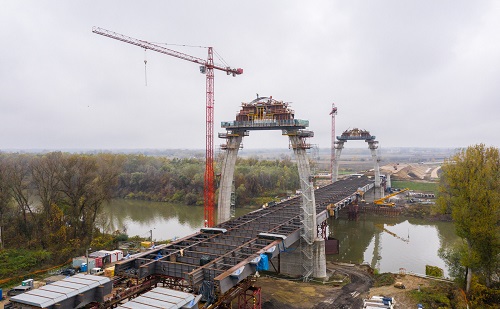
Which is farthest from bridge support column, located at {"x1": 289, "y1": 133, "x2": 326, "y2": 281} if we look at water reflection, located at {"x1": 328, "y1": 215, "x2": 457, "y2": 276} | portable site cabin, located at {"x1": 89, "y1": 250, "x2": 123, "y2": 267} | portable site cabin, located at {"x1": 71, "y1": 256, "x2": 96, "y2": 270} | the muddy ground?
portable site cabin, located at {"x1": 71, "y1": 256, "x2": 96, "y2": 270}

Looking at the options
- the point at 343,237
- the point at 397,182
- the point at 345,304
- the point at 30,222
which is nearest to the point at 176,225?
the point at 30,222

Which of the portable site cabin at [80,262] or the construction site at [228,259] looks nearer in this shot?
the construction site at [228,259]

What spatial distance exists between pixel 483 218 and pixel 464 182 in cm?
271

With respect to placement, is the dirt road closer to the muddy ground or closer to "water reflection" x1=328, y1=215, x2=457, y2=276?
the muddy ground

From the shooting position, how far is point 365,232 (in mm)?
54469

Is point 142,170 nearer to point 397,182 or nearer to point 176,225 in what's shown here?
point 176,225

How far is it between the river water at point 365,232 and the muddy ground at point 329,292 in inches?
335

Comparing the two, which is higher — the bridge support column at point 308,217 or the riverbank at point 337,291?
the bridge support column at point 308,217

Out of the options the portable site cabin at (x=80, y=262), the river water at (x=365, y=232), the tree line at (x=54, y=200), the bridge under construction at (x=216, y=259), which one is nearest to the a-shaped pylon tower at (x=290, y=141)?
the bridge under construction at (x=216, y=259)

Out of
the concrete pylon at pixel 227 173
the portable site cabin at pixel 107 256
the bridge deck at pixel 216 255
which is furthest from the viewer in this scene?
the concrete pylon at pixel 227 173

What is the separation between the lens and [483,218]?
2289cm

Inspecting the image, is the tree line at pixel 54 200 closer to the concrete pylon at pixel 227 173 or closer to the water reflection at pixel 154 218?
the water reflection at pixel 154 218

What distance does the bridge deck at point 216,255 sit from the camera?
60.5ft

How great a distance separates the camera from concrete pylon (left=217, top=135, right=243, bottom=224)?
33.0 m
